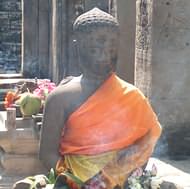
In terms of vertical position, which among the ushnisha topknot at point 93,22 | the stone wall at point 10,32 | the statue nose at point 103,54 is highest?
the ushnisha topknot at point 93,22

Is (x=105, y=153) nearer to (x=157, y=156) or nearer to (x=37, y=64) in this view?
(x=157, y=156)

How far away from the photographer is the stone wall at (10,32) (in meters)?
17.2

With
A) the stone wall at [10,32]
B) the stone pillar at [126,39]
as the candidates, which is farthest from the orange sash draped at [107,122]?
the stone wall at [10,32]

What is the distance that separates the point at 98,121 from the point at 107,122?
3cm

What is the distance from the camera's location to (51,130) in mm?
2596

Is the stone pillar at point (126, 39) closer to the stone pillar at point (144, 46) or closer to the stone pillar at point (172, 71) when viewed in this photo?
the stone pillar at point (144, 46)

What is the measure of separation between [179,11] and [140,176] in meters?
3.24

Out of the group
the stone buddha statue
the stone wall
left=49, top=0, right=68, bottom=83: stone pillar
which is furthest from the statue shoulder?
the stone wall

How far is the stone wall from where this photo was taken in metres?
17.2

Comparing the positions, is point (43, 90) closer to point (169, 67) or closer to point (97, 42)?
point (169, 67)

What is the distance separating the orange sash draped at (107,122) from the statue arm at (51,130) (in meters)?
0.03

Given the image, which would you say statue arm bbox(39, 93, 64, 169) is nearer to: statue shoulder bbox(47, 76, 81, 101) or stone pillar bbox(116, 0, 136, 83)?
statue shoulder bbox(47, 76, 81, 101)

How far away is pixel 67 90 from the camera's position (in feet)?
8.48

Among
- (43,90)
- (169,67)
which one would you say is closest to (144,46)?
(169,67)
